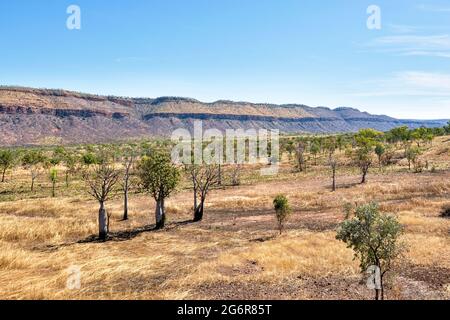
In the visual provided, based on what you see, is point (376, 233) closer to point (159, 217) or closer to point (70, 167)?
point (159, 217)

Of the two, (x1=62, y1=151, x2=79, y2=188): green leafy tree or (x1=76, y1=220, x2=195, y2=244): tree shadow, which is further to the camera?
(x1=62, y1=151, x2=79, y2=188): green leafy tree

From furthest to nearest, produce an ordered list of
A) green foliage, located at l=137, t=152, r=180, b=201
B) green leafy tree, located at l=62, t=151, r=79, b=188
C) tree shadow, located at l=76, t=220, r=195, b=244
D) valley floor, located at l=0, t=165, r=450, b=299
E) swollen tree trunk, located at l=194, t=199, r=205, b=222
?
green leafy tree, located at l=62, t=151, r=79, b=188 < swollen tree trunk, located at l=194, t=199, r=205, b=222 < green foliage, located at l=137, t=152, r=180, b=201 < tree shadow, located at l=76, t=220, r=195, b=244 < valley floor, located at l=0, t=165, r=450, b=299

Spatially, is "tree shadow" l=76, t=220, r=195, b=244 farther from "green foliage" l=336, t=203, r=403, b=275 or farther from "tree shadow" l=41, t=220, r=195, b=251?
"green foliage" l=336, t=203, r=403, b=275

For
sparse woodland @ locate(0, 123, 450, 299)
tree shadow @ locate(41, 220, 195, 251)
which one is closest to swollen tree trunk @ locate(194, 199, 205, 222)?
sparse woodland @ locate(0, 123, 450, 299)

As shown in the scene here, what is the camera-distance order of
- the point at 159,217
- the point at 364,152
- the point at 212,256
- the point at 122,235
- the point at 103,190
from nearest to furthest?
the point at 212,256 < the point at 103,190 < the point at 122,235 < the point at 159,217 < the point at 364,152

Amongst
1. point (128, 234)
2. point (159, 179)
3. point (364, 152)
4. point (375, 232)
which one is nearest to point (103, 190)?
point (128, 234)

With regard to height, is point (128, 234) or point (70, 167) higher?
point (70, 167)

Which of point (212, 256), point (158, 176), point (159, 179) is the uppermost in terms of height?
point (158, 176)

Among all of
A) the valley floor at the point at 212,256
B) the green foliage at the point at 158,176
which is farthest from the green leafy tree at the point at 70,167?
the green foliage at the point at 158,176

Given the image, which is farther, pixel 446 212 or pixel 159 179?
pixel 446 212

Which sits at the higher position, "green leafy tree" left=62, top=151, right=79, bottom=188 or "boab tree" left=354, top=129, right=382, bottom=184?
"boab tree" left=354, top=129, right=382, bottom=184
